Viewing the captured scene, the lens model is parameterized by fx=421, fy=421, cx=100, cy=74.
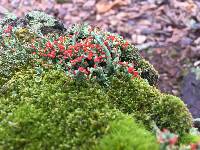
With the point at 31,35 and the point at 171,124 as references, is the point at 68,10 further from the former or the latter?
Answer: the point at 171,124

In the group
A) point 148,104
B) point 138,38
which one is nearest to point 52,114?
point 148,104

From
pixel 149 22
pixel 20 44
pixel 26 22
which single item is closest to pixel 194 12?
pixel 149 22

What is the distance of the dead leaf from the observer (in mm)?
8203

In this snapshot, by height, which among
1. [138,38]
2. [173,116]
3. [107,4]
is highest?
[107,4]

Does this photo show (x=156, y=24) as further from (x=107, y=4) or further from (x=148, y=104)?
(x=148, y=104)

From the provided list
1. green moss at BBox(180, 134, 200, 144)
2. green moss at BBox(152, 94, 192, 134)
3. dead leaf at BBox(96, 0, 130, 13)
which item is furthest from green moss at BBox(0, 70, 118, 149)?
dead leaf at BBox(96, 0, 130, 13)

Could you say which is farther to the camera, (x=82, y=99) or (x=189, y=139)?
(x=82, y=99)

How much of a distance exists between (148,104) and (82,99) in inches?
19.4

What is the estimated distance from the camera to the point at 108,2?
834cm

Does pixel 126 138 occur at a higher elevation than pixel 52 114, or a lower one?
lower

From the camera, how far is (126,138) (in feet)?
8.37

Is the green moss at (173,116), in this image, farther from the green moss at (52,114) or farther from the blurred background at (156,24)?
the blurred background at (156,24)

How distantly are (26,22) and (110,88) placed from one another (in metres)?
1.51

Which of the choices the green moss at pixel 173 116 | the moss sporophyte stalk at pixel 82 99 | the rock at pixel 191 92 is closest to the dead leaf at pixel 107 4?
the rock at pixel 191 92
